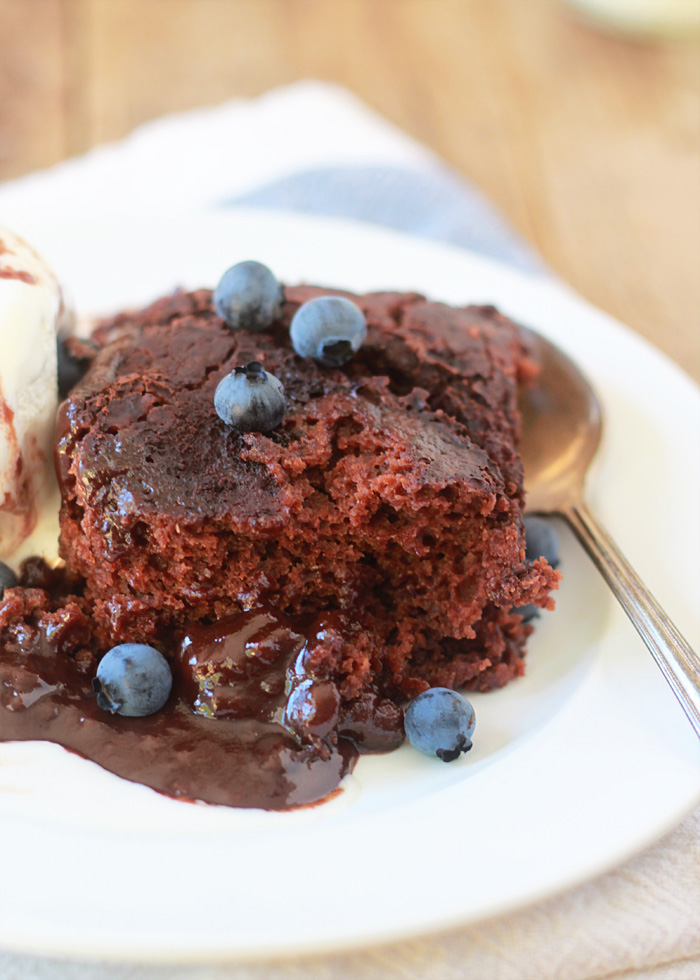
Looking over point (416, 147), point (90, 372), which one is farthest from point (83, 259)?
point (416, 147)

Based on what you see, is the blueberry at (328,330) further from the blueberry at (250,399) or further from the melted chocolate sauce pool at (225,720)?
the melted chocolate sauce pool at (225,720)

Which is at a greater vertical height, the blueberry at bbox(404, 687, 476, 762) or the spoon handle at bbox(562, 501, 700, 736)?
the spoon handle at bbox(562, 501, 700, 736)

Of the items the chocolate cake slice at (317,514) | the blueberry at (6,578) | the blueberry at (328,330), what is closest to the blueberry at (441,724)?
the chocolate cake slice at (317,514)

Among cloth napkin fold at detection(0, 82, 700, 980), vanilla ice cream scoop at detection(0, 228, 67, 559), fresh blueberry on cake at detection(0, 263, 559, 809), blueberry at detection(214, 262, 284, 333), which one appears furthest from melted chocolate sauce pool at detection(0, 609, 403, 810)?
blueberry at detection(214, 262, 284, 333)

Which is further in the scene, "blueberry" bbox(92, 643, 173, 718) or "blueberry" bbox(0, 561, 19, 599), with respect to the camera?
"blueberry" bbox(0, 561, 19, 599)

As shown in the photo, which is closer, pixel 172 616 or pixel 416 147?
pixel 172 616

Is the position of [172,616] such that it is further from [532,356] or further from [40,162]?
[40,162]

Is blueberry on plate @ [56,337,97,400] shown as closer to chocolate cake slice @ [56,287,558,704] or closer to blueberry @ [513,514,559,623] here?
chocolate cake slice @ [56,287,558,704]
